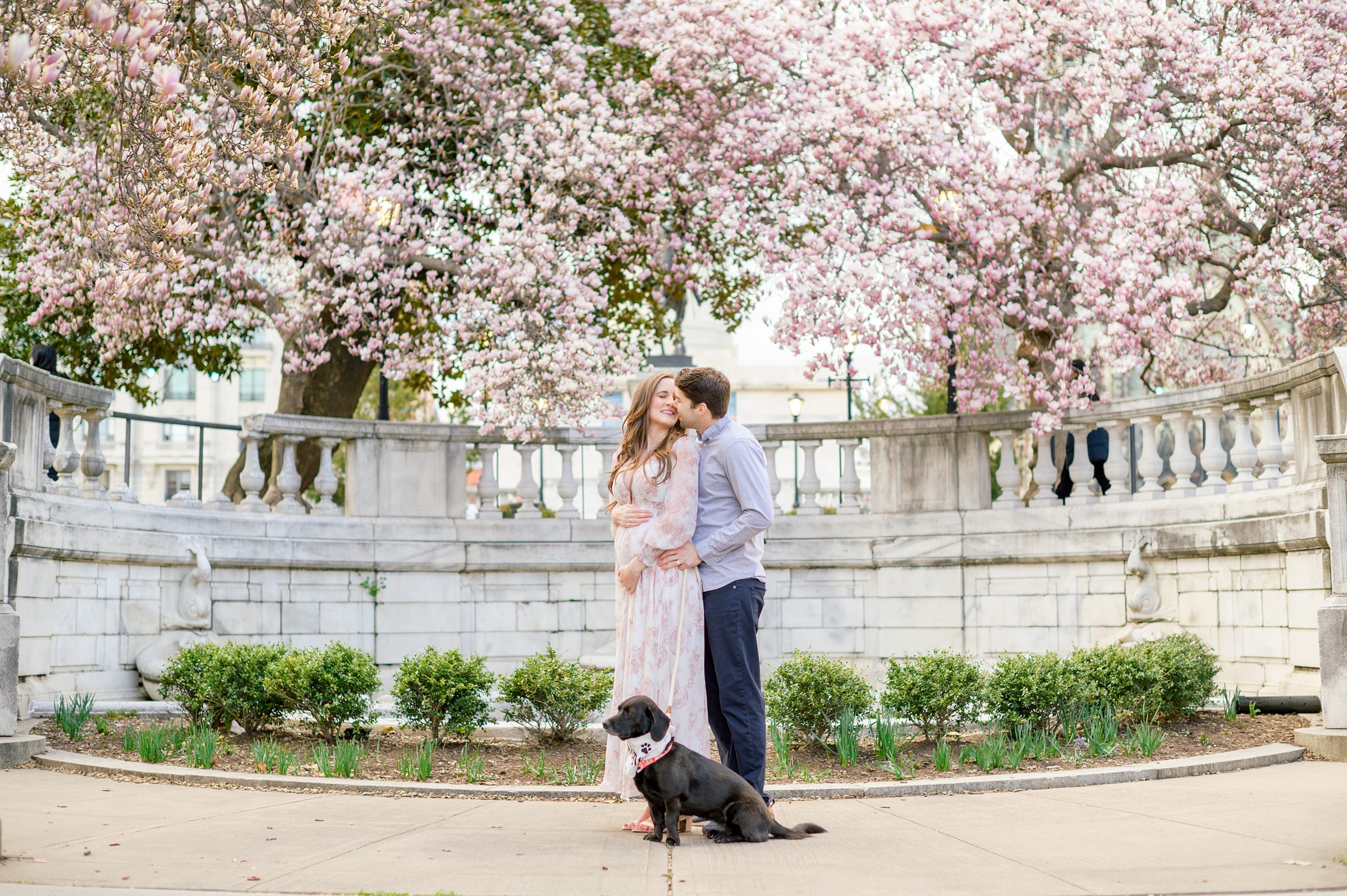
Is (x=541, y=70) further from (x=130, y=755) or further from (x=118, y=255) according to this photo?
(x=130, y=755)

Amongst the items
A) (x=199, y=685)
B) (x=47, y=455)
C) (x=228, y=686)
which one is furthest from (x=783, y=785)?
(x=47, y=455)

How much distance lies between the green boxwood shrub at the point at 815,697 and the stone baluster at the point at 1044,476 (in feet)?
15.7

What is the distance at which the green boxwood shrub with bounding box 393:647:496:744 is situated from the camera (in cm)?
819

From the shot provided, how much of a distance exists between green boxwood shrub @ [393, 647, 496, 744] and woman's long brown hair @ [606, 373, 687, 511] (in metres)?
2.51

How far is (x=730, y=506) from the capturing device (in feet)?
20.3

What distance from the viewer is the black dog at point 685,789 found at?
5.47 metres

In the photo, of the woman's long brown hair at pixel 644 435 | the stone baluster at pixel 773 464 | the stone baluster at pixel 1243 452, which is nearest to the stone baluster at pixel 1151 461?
the stone baluster at pixel 1243 452

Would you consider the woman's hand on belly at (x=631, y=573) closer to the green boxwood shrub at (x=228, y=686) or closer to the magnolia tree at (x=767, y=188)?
the green boxwood shrub at (x=228, y=686)

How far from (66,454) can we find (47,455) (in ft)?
0.56

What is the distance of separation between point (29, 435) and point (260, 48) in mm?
3453

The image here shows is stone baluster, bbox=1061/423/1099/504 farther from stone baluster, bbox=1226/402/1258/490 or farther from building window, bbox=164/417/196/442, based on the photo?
building window, bbox=164/417/196/442

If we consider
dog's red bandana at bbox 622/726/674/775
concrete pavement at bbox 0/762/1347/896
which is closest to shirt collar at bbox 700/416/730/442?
dog's red bandana at bbox 622/726/674/775

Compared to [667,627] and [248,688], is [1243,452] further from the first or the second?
[248,688]

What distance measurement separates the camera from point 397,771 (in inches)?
301
